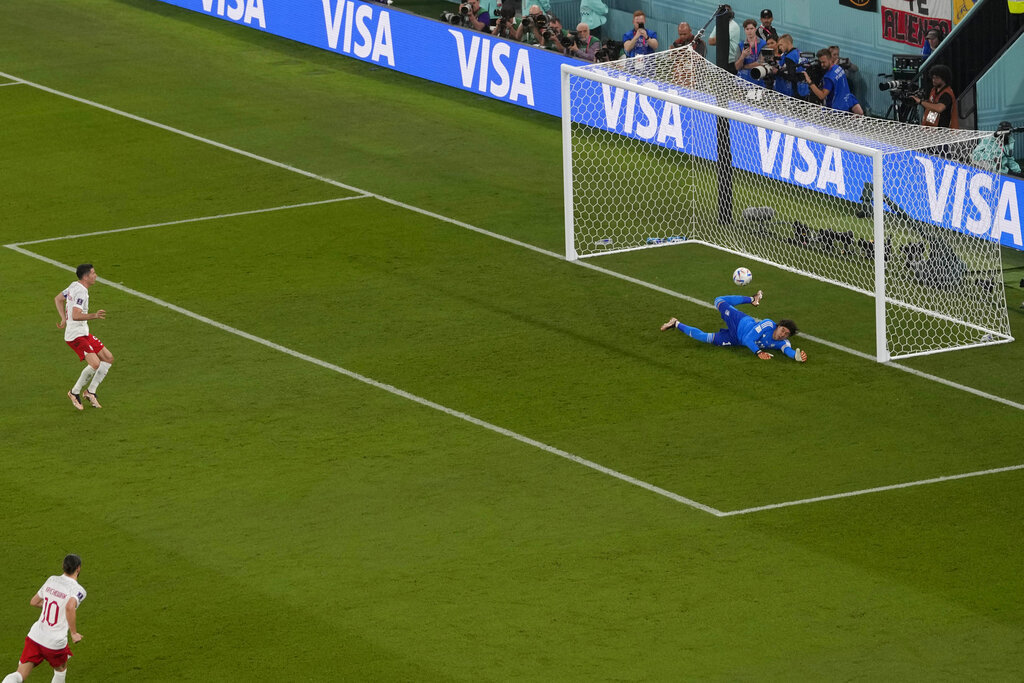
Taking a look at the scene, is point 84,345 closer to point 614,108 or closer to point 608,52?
point 614,108

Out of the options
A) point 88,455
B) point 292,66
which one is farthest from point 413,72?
point 88,455

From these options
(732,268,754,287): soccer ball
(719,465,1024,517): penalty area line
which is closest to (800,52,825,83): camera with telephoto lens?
(732,268,754,287): soccer ball

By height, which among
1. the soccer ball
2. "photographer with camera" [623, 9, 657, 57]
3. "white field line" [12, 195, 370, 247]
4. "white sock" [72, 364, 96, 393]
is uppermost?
"photographer with camera" [623, 9, 657, 57]

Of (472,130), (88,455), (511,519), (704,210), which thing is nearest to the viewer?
(511,519)

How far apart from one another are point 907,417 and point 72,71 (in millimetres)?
21026

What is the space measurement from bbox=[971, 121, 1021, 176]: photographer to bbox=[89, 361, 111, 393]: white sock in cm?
1085

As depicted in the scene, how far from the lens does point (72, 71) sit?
36719 mm

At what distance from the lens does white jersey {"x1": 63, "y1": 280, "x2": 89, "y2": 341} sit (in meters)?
20.7

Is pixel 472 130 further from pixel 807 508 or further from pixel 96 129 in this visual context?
pixel 807 508

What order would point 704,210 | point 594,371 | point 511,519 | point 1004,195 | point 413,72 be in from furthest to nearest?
point 413,72
point 704,210
point 1004,195
point 594,371
point 511,519

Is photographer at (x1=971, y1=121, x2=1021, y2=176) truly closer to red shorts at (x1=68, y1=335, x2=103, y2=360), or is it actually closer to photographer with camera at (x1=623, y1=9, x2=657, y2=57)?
photographer with camera at (x1=623, y1=9, x2=657, y2=57)

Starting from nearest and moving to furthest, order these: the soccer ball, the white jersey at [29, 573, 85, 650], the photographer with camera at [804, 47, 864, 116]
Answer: the white jersey at [29, 573, 85, 650]
the soccer ball
the photographer with camera at [804, 47, 864, 116]

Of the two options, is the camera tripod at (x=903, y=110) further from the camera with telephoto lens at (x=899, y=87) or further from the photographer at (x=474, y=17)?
the photographer at (x=474, y=17)

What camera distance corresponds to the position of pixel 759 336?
73.6 feet
